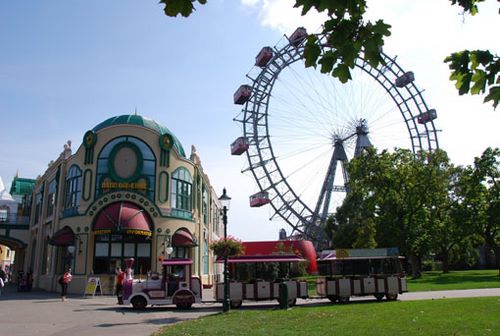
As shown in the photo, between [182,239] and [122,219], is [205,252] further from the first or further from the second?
[122,219]

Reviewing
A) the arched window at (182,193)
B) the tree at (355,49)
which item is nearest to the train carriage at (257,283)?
the arched window at (182,193)

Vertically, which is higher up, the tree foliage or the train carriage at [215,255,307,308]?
the tree foliage

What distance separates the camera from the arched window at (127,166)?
3139cm

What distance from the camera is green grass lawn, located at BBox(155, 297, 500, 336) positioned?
1149cm

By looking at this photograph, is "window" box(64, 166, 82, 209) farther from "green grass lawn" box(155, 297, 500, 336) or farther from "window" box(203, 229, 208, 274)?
"green grass lawn" box(155, 297, 500, 336)

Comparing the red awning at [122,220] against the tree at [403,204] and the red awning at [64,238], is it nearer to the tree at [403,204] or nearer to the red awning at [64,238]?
the red awning at [64,238]

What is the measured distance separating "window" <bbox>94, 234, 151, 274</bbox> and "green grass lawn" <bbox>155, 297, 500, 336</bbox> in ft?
50.9

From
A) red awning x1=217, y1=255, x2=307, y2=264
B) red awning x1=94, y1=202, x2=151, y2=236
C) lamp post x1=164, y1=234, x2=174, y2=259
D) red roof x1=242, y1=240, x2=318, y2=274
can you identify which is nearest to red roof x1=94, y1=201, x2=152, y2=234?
red awning x1=94, y1=202, x2=151, y2=236

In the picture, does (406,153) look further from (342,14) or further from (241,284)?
(342,14)

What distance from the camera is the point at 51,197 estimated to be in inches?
1524

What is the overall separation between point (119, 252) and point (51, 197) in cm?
1169

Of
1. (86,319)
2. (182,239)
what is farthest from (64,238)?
(86,319)

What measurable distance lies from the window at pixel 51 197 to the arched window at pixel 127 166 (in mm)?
7093

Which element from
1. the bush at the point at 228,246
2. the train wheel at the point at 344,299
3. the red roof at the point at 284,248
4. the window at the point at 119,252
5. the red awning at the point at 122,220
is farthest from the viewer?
the red roof at the point at 284,248
